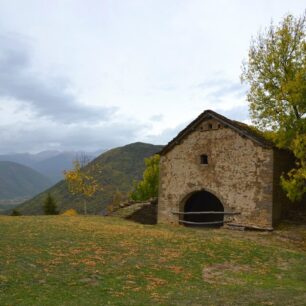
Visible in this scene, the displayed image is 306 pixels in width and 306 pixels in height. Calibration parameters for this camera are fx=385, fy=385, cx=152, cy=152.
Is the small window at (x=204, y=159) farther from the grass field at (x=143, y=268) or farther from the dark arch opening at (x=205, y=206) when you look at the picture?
the grass field at (x=143, y=268)

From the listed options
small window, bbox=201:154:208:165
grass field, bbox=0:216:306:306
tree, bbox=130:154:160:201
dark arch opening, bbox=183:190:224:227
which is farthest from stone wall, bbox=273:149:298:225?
tree, bbox=130:154:160:201

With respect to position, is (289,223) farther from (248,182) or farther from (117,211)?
(117,211)

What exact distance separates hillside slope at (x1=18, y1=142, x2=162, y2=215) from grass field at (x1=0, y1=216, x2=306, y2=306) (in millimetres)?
85189

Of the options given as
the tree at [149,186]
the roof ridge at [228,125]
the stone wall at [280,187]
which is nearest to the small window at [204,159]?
the roof ridge at [228,125]

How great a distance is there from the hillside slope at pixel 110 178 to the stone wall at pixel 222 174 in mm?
76501

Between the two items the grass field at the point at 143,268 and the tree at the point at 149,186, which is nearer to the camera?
the grass field at the point at 143,268

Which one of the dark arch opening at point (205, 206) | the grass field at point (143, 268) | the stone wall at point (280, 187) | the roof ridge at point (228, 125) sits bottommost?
the grass field at point (143, 268)

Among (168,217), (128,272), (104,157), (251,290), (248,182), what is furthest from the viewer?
(104,157)

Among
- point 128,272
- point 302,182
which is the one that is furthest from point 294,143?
point 128,272

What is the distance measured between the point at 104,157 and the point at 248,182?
5365 inches

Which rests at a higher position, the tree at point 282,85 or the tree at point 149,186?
the tree at point 282,85

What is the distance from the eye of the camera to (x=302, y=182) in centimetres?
2091

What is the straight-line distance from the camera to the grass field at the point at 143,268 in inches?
424

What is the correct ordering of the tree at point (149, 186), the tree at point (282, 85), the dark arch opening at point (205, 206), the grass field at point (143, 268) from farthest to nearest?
the tree at point (149, 186) → the dark arch opening at point (205, 206) → the tree at point (282, 85) → the grass field at point (143, 268)
